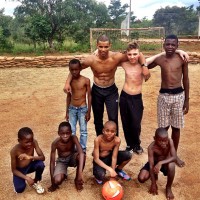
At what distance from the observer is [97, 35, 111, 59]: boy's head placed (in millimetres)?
3750

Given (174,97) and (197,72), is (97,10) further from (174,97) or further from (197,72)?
(174,97)

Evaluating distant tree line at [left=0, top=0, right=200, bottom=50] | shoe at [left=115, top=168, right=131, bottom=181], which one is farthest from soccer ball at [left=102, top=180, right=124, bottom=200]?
distant tree line at [left=0, top=0, right=200, bottom=50]

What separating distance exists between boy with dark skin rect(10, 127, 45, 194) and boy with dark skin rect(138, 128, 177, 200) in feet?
4.11

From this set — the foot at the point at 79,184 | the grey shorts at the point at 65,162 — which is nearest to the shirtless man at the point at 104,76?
the grey shorts at the point at 65,162

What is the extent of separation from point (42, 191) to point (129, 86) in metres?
1.80

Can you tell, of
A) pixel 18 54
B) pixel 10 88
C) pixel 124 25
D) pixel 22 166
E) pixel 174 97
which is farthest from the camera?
pixel 124 25

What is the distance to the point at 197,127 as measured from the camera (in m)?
5.79

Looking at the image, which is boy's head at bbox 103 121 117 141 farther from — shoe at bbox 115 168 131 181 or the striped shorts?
the striped shorts

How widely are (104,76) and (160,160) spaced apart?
136 centimetres

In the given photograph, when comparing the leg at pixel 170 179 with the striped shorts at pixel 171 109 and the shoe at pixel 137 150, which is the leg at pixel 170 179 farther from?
the shoe at pixel 137 150

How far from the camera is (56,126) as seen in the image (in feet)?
19.5

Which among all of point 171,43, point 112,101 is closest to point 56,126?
point 112,101

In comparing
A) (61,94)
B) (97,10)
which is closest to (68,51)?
(97,10)

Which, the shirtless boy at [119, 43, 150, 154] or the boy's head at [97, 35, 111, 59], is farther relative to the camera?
the shirtless boy at [119, 43, 150, 154]
